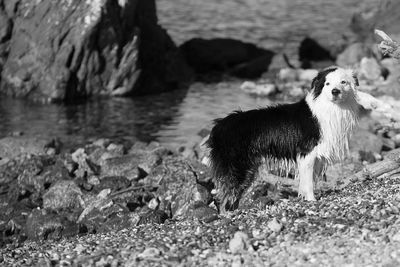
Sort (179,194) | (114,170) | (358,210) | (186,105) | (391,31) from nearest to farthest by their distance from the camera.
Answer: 1. (358,210)
2. (179,194)
3. (114,170)
4. (186,105)
5. (391,31)

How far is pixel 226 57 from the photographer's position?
2373 centimetres

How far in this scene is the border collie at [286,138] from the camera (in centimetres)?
991

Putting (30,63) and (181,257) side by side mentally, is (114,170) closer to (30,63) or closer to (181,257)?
(181,257)

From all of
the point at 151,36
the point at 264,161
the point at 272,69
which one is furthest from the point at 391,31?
the point at 264,161

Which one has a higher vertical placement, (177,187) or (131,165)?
(177,187)

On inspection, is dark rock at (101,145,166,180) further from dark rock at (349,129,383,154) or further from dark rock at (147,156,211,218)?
dark rock at (349,129,383,154)

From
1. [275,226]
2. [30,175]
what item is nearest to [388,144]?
[30,175]

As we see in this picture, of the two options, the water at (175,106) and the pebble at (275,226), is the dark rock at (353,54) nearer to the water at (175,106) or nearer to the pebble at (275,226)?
the water at (175,106)

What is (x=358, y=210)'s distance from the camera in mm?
8430

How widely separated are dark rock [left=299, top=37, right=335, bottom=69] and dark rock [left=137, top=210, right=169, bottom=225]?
45.7ft

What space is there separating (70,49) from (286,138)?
10.7 m

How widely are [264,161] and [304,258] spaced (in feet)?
9.50

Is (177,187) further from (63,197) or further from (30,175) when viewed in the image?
(30,175)

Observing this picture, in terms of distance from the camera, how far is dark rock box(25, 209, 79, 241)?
428 inches
